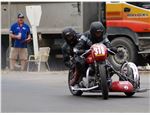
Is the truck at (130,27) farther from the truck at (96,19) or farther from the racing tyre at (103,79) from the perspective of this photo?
the racing tyre at (103,79)

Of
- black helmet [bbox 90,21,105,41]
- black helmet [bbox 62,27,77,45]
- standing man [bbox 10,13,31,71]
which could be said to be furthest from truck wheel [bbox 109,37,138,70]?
black helmet [bbox 90,21,105,41]

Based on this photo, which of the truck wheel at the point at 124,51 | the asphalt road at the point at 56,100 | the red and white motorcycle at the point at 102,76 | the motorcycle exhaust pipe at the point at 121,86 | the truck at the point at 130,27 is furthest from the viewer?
the truck at the point at 130,27

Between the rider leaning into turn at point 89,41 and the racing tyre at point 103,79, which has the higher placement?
the rider leaning into turn at point 89,41

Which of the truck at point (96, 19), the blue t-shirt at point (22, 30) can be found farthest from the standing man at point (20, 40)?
the truck at point (96, 19)

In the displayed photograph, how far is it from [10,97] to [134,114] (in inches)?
133

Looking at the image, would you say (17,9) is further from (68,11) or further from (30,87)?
(30,87)

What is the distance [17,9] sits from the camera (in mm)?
21844

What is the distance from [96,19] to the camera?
21.5 m

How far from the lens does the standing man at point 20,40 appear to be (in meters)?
20.7

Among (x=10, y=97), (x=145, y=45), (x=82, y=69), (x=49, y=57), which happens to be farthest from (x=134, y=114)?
(x=49, y=57)

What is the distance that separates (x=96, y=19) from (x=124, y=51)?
1.85 metres

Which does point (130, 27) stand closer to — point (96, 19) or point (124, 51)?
point (124, 51)

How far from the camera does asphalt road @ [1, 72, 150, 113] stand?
11.2m

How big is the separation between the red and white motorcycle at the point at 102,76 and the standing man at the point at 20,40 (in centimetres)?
760
